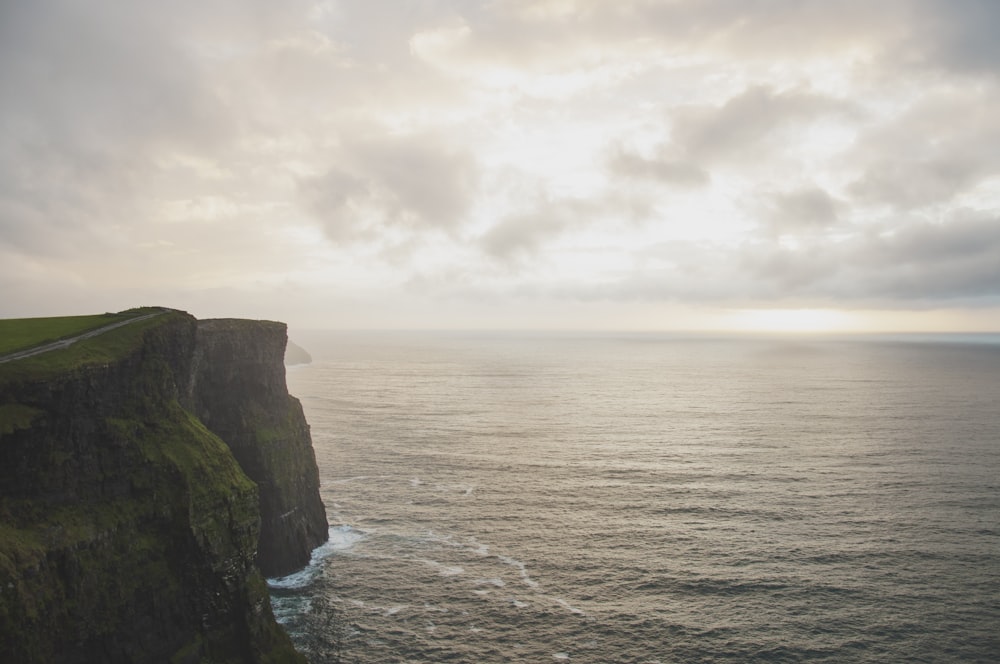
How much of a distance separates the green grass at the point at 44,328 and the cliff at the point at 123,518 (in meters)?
4.43

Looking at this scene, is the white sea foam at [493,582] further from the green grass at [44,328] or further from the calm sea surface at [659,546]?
the green grass at [44,328]

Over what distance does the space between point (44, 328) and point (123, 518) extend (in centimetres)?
2106

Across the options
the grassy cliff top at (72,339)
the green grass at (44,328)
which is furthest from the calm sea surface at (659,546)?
the green grass at (44,328)

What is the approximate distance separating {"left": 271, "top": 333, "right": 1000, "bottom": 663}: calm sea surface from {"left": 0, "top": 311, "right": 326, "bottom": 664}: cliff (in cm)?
1143

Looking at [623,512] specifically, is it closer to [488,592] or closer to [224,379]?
[488,592]

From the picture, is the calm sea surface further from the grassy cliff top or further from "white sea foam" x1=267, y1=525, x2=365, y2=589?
the grassy cliff top

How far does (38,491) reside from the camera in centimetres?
3369

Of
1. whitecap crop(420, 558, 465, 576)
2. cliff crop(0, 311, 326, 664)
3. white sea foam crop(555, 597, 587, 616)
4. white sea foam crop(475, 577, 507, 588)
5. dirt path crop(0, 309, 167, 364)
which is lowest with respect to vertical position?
white sea foam crop(555, 597, 587, 616)

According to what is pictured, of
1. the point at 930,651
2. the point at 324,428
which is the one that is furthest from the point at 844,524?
the point at 324,428

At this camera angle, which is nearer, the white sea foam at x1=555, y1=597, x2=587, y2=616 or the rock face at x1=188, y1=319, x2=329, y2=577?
the white sea foam at x1=555, y1=597, x2=587, y2=616

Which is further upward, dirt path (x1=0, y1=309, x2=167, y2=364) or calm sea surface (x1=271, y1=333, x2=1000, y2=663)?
dirt path (x1=0, y1=309, x2=167, y2=364)

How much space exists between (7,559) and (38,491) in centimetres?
499

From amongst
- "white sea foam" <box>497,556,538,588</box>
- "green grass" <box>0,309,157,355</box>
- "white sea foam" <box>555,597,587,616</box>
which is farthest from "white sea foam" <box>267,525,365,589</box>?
"green grass" <box>0,309,157,355</box>

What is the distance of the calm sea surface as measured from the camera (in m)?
45.8
